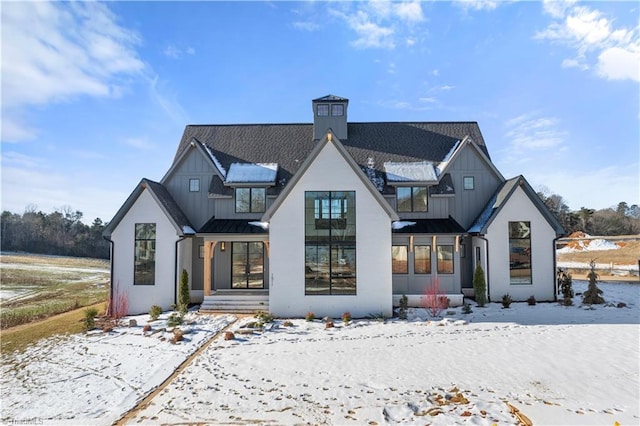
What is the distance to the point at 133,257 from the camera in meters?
15.0

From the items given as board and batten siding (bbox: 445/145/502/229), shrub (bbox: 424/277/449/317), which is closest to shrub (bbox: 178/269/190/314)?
shrub (bbox: 424/277/449/317)

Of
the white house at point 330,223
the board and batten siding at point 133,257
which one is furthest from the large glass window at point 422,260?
the board and batten siding at point 133,257

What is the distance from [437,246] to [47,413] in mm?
14461

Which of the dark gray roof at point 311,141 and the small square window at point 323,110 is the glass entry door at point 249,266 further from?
the small square window at point 323,110

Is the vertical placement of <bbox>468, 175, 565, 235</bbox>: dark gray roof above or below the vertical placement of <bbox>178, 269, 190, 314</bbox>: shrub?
above

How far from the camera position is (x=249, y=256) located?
54.0 ft

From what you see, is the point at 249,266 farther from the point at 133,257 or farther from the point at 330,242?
the point at 133,257

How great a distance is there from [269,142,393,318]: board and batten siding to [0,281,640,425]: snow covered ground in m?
1.24

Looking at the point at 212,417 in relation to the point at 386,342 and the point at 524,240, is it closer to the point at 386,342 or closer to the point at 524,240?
the point at 386,342

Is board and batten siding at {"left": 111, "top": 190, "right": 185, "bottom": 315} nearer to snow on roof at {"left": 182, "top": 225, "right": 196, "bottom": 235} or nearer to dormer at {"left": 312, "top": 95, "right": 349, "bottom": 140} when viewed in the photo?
snow on roof at {"left": 182, "top": 225, "right": 196, "bottom": 235}

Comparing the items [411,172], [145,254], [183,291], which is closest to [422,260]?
[411,172]

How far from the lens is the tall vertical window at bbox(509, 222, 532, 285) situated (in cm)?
1548

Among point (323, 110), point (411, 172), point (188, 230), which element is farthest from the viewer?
point (323, 110)

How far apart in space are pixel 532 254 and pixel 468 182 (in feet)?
14.6
